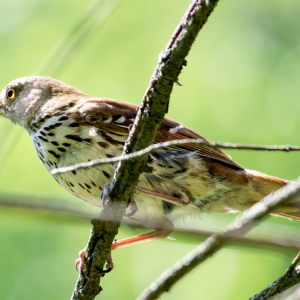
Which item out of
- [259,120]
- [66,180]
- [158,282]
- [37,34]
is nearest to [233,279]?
[259,120]

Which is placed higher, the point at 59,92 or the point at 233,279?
the point at 59,92

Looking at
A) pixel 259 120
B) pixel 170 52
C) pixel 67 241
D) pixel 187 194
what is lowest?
pixel 67 241

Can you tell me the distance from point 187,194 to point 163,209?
334 mm

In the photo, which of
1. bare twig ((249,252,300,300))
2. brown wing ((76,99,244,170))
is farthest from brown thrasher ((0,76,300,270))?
bare twig ((249,252,300,300))

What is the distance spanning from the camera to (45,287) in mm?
7512

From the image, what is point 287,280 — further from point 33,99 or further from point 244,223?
point 33,99

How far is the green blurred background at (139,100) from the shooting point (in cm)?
671

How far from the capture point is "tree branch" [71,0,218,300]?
73.4 inches

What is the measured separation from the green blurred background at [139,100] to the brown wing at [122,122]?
2.65 m

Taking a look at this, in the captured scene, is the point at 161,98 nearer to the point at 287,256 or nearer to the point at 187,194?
the point at 287,256

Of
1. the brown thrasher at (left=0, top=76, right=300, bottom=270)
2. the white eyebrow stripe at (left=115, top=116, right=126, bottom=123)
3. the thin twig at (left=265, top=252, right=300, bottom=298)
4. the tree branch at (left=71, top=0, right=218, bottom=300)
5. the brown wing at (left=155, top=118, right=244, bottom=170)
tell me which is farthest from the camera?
the brown wing at (left=155, top=118, right=244, bottom=170)

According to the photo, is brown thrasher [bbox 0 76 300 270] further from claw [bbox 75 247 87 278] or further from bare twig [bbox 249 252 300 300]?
bare twig [bbox 249 252 300 300]

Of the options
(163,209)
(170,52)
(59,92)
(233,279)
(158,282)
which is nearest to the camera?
(170,52)

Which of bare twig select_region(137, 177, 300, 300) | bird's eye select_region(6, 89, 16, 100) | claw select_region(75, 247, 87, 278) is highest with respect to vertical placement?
bird's eye select_region(6, 89, 16, 100)
